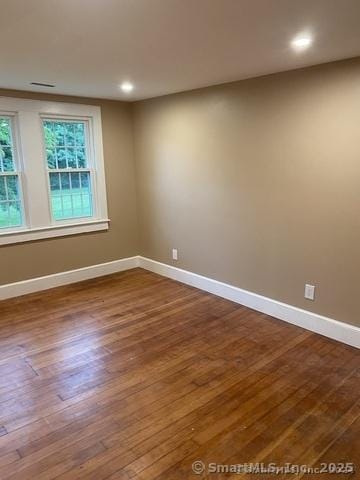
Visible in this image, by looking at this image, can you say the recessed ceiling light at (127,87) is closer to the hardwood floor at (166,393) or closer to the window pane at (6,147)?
the window pane at (6,147)

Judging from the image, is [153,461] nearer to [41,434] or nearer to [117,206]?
[41,434]

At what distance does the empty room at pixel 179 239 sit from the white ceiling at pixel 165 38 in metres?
0.02

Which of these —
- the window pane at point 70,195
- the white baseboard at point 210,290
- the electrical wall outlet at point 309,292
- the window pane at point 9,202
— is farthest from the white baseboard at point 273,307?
the window pane at point 9,202

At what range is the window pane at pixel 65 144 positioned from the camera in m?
4.23

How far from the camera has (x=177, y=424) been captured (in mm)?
2113

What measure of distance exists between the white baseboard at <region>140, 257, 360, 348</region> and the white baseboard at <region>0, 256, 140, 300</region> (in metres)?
0.53

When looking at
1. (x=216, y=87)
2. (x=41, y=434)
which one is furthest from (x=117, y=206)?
(x=41, y=434)

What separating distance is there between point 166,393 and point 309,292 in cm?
162

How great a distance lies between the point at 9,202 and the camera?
159 inches

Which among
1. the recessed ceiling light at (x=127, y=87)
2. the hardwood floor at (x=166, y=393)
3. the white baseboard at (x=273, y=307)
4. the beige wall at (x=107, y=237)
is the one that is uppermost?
the recessed ceiling light at (x=127, y=87)

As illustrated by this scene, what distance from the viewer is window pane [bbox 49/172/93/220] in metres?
4.36

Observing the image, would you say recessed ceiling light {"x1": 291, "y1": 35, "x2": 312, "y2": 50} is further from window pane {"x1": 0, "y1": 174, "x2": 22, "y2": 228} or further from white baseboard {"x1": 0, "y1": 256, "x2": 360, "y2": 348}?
window pane {"x1": 0, "y1": 174, "x2": 22, "y2": 228}

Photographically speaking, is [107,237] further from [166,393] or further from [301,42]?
[301,42]

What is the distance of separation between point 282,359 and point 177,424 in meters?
1.07
